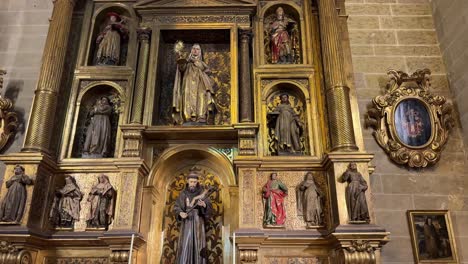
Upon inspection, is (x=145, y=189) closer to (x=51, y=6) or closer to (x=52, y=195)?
(x=52, y=195)

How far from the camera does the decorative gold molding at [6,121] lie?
23.3 feet

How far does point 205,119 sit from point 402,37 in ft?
13.1

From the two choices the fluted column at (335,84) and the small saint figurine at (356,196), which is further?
the fluted column at (335,84)

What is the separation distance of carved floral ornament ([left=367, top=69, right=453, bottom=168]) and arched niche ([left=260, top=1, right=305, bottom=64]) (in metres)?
1.59

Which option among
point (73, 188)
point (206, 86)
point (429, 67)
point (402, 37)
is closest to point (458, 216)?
point (429, 67)

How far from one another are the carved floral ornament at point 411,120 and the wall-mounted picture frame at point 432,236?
82 centimetres

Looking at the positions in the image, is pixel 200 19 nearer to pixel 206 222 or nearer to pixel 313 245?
pixel 206 222

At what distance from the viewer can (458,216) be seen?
6477 mm

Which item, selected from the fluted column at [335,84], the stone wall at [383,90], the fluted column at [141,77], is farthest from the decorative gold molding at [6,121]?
the stone wall at [383,90]

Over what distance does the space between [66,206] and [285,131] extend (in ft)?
11.6

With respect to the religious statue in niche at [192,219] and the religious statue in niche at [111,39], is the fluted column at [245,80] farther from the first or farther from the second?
the religious statue in niche at [111,39]

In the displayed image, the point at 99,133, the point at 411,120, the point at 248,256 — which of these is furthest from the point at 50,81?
the point at 411,120

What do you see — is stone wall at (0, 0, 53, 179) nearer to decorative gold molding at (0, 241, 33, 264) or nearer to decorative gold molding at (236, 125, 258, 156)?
decorative gold molding at (0, 241, 33, 264)

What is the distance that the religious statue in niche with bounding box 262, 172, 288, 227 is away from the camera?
19.9 feet
